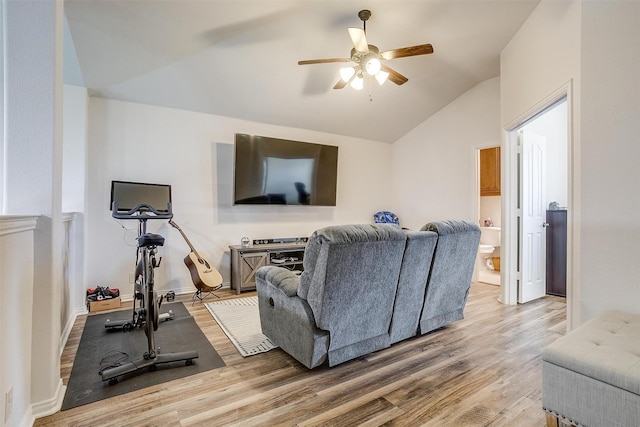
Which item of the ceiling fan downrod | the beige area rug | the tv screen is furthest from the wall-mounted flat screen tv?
the ceiling fan downrod

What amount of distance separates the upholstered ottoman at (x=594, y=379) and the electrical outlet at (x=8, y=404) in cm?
243

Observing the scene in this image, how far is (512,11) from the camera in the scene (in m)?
3.07

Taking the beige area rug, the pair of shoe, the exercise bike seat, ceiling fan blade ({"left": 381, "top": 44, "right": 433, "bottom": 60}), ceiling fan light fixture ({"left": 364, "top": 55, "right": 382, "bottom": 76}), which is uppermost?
ceiling fan blade ({"left": 381, "top": 44, "right": 433, "bottom": 60})

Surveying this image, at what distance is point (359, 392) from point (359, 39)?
268cm

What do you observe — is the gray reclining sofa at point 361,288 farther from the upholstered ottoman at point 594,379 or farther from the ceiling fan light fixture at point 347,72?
the ceiling fan light fixture at point 347,72

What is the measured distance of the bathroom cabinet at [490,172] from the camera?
536 cm

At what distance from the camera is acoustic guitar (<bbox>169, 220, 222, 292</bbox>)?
3637mm

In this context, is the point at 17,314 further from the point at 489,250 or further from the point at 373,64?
the point at 489,250

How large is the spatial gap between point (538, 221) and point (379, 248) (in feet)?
10.3

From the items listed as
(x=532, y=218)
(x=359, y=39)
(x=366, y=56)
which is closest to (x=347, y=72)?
(x=366, y=56)

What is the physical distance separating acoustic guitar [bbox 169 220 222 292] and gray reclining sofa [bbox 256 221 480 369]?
1395mm

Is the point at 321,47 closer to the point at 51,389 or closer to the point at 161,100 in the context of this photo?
the point at 161,100

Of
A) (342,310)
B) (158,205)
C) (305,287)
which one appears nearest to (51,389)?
(305,287)

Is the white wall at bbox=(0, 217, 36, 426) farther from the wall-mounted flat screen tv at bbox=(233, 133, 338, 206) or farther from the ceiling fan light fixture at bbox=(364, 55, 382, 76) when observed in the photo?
the wall-mounted flat screen tv at bbox=(233, 133, 338, 206)
